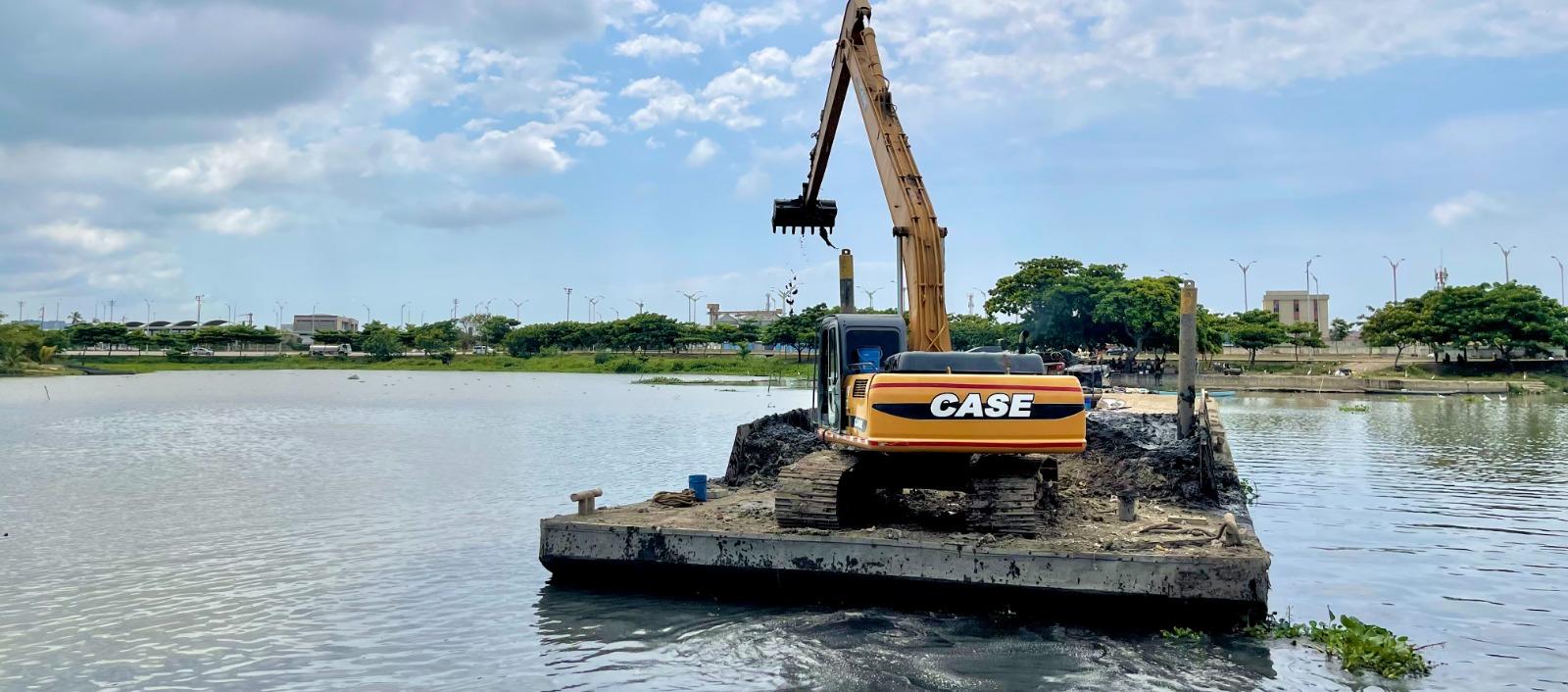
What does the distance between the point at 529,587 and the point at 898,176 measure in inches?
269

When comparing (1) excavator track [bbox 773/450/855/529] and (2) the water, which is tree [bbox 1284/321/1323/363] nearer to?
(2) the water

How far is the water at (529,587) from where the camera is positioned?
9.01 meters

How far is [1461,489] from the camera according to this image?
823 inches

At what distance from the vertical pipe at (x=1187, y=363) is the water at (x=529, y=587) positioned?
2.32 metres

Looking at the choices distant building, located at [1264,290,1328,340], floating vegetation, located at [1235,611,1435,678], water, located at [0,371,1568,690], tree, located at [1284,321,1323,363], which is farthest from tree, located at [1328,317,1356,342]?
floating vegetation, located at [1235,611,1435,678]

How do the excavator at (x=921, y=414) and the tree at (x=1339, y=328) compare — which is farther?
the tree at (x=1339, y=328)

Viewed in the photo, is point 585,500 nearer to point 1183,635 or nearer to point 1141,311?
point 1183,635

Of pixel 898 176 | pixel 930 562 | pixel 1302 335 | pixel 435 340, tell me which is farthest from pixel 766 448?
pixel 435 340

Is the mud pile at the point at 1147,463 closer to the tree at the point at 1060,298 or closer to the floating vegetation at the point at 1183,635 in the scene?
the floating vegetation at the point at 1183,635

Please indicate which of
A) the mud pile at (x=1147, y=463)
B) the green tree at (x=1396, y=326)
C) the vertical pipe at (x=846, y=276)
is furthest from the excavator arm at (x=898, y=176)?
the green tree at (x=1396, y=326)

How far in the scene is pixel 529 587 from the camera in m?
→ 12.3

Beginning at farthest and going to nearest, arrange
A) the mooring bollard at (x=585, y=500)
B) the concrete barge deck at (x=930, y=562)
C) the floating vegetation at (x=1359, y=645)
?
the mooring bollard at (x=585, y=500), the concrete barge deck at (x=930, y=562), the floating vegetation at (x=1359, y=645)

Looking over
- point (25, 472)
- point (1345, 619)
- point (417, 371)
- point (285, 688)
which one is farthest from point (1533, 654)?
point (417, 371)

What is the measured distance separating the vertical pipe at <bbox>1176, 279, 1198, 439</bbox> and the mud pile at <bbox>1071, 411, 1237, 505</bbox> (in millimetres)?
220
